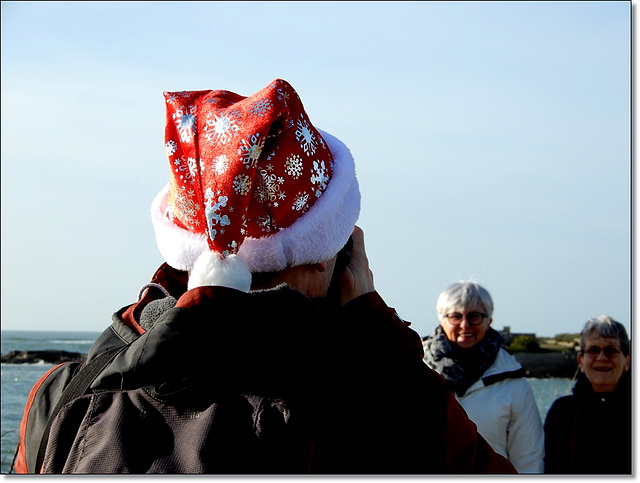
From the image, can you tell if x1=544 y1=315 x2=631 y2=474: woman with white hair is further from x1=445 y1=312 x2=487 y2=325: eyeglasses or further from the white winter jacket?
x1=445 y1=312 x2=487 y2=325: eyeglasses

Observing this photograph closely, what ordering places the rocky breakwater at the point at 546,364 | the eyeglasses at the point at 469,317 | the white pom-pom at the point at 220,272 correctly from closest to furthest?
the white pom-pom at the point at 220,272, the eyeglasses at the point at 469,317, the rocky breakwater at the point at 546,364

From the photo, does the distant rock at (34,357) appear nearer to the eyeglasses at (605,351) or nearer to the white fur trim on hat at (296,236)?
the eyeglasses at (605,351)

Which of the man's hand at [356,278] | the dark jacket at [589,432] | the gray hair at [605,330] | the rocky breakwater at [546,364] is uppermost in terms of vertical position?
the man's hand at [356,278]

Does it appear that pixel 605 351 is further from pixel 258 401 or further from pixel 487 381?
pixel 258 401

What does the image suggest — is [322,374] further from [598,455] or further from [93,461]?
[598,455]

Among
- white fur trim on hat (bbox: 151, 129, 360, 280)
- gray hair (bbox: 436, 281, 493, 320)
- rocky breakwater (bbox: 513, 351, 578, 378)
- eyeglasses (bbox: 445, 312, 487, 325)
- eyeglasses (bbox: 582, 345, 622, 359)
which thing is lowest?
rocky breakwater (bbox: 513, 351, 578, 378)

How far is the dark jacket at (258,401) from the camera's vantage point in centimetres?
148

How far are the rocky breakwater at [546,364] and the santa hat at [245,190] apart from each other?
2154 cm

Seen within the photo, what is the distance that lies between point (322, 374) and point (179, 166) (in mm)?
630

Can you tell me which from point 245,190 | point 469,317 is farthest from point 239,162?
point 469,317

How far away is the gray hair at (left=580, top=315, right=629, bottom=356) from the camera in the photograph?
540 cm

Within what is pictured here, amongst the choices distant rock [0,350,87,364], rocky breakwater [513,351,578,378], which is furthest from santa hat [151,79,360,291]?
distant rock [0,350,87,364]

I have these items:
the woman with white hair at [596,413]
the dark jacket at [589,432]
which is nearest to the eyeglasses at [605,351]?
the woman with white hair at [596,413]

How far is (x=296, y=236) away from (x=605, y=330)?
415cm
